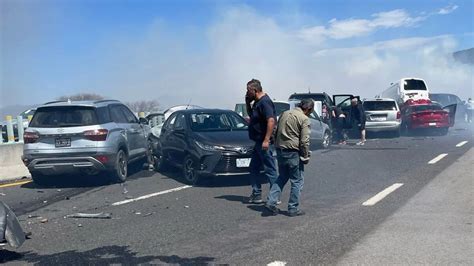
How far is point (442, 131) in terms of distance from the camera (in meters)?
20.8

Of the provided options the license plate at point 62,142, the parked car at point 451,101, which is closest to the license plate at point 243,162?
the license plate at point 62,142

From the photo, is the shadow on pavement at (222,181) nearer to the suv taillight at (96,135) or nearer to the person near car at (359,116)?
the suv taillight at (96,135)

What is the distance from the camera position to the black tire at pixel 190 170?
31.2 feet

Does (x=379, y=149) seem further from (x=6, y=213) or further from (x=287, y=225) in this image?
(x=6, y=213)

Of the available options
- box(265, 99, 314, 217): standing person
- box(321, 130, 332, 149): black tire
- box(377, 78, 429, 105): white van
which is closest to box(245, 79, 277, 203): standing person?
box(265, 99, 314, 217): standing person

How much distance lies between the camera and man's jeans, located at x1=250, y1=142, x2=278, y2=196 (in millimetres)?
7371

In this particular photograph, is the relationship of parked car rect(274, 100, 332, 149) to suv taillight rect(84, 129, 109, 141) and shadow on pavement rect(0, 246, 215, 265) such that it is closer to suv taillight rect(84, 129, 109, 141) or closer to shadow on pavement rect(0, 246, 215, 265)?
suv taillight rect(84, 129, 109, 141)

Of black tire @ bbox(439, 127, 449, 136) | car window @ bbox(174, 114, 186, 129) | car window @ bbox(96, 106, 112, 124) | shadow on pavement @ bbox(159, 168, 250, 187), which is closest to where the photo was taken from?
shadow on pavement @ bbox(159, 168, 250, 187)

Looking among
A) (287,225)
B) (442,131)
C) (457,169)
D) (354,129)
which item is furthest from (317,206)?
(442,131)

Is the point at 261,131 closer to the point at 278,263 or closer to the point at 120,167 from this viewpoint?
the point at 278,263

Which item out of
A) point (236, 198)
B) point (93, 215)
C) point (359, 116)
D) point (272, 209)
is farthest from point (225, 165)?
point (359, 116)

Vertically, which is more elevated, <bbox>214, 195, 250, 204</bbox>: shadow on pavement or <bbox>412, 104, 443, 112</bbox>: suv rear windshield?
<bbox>412, 104, 443, 112</bbox>: suv rear windshield

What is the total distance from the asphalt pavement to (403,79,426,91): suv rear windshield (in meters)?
15.4

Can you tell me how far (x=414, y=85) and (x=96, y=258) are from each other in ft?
79.7
